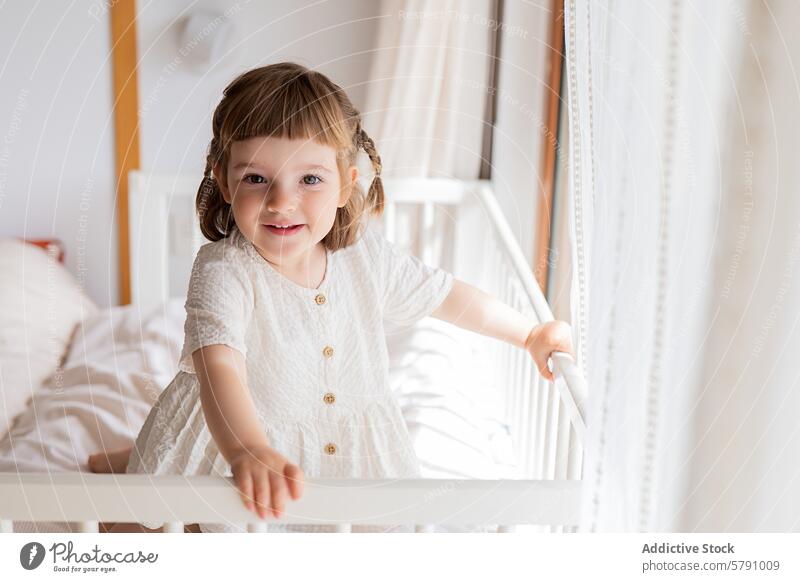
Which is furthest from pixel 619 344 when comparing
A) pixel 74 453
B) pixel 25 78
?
pixel 25 78

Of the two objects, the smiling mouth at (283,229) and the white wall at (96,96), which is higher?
the white wall at (96,96)

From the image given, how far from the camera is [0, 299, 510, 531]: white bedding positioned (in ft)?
3.22

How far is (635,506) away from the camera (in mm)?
559

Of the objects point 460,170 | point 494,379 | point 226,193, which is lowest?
point 494,379

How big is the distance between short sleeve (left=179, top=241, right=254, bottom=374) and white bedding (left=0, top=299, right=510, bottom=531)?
0.86 ft

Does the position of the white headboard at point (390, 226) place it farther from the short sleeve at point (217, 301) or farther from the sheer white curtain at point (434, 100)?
the short sleeve at point (217, 301)

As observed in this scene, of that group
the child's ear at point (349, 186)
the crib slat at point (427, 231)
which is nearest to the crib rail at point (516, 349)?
the crib slat at point (427, 231)

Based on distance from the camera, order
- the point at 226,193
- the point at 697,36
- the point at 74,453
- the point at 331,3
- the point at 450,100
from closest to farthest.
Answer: the point at 697,36, the point at 226,193, the point at 74,453, the point at 331,3, the point at 450,100

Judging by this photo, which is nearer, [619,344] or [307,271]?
[619,344]

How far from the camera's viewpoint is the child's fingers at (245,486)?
1.79 ft

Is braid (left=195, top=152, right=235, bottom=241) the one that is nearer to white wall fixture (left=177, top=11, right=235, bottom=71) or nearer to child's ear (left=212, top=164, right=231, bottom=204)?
child's ear (left=212, top=164, right=231, bottom=204)

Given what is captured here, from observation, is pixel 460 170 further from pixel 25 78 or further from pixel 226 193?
pixel 226 193

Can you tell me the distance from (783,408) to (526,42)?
855mm

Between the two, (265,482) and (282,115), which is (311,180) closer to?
(282,115)
